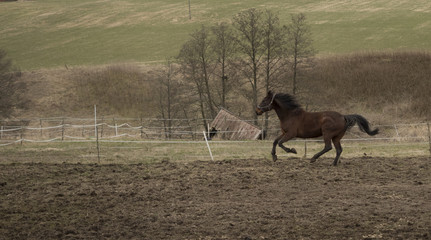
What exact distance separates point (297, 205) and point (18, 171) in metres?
8.24

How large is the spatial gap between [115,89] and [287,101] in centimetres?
3827

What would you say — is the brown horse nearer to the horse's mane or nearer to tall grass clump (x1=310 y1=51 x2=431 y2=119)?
the horse's mane

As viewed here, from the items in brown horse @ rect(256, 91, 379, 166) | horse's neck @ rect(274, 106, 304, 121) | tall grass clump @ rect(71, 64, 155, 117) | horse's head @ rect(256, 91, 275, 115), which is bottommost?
tall grass clump @ rect(71, 64, 155, 117)

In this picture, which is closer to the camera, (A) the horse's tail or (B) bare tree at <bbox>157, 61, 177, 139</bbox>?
(A) the horse's tail

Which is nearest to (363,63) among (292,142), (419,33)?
(419,33)

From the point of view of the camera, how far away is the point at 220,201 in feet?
32.5

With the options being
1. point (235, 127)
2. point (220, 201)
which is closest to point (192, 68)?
point (235, 127)

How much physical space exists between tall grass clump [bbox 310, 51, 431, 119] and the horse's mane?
27.6 m

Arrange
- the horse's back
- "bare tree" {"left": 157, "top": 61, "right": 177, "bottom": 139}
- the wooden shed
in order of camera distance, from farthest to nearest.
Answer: "bare tree" {"left": 157, "top": 61, "right": 177, "bottom": 139}
the wooden shed
the horse's back

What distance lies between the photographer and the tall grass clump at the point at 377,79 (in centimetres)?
4197

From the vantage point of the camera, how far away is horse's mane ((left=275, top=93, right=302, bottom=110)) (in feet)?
46.6

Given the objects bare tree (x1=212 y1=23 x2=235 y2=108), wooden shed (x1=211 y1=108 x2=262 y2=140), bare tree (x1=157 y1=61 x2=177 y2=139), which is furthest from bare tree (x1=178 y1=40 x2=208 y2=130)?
wooden shed (x1=211 y1=108 x2=262 y2=140)

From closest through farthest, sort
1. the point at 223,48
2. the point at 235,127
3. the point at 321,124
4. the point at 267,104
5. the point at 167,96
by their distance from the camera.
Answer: the point at 321,124
the point at 267,104
the point at 235,127
the point at 167,96
the point at 223,48

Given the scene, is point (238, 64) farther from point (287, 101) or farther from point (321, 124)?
point (321, 124)
